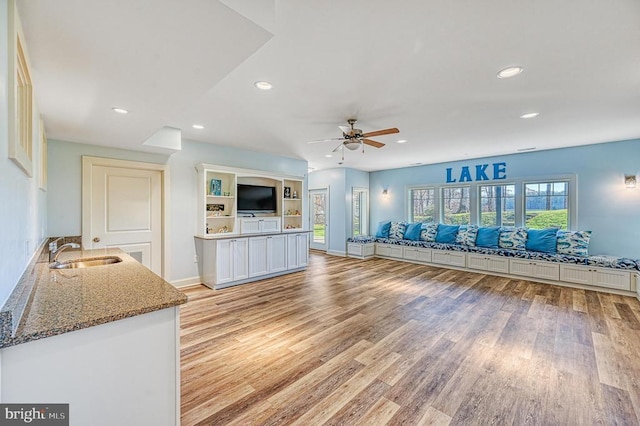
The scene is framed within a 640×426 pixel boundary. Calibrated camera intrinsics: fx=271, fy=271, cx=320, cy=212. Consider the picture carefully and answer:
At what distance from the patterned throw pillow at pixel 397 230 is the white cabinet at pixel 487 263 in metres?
1.84

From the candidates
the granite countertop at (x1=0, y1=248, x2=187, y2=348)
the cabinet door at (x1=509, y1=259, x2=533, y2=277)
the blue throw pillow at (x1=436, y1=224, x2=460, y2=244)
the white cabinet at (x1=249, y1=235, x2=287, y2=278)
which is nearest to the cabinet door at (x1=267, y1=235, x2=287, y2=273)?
the white cabinet at (x1=249, y1=235, x2=287, y2=278)

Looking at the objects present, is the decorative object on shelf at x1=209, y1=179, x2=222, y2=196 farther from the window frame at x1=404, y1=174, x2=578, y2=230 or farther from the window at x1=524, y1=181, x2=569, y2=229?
the window at x1=524, y1=181, x2=569, y2=229

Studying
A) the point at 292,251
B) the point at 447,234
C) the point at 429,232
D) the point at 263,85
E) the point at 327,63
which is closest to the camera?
the point at 327,63

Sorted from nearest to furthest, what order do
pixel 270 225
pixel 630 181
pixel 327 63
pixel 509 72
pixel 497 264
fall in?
pixel 327 63 → pixel 509 72 → pixel 630 181 → pixel 270 225 → pixel 497 264

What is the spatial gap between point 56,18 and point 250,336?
111 inches

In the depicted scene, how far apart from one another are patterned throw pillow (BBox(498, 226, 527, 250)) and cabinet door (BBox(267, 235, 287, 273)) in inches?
183

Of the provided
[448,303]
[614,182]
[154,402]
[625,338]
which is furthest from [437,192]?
[154,402]

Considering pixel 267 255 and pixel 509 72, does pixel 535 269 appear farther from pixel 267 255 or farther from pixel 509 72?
pixel 267 255

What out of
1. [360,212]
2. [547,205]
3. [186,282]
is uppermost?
[547,205]

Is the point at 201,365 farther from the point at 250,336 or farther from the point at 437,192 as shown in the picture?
the point at 437,192

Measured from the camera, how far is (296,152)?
5684 millimetres

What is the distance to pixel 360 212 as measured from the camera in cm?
859

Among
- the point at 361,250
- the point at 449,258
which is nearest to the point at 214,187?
the point at 361,250

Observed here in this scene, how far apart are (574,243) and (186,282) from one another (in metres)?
7.05
